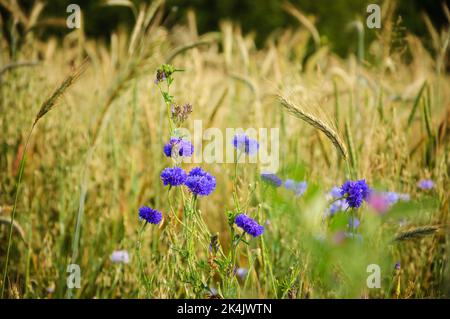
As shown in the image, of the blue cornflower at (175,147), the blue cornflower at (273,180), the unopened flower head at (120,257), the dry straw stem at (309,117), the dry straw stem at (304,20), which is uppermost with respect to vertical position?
the dry straw stem at (304,20)

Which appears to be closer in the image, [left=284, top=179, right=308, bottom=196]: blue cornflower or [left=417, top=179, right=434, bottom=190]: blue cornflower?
[left=284, top=179, right=308, bottom=196]: blue cornflower

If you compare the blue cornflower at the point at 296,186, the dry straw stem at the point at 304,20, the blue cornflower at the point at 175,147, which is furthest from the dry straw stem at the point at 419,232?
the dry straw stem at the point at 304,20

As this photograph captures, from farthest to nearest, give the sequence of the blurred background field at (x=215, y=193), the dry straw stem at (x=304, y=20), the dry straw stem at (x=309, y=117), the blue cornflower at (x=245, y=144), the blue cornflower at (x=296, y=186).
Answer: the dry straw stem at (x=304, y=20)
the blue cornflower at (x=296, y=186)
the blurred background field at (x=215, y=193)
the blue cornflower at (x=245, y=144)
the dry straw stem at (x=309, y=117)

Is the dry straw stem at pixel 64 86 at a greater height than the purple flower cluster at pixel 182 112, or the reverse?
the dry straw stem at pixel 64 86

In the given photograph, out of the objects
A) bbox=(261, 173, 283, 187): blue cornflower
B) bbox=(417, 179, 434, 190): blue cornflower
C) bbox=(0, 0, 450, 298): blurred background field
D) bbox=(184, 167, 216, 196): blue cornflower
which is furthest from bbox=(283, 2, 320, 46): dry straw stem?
bbox=(184, 167, 216, 196): blue cornflower

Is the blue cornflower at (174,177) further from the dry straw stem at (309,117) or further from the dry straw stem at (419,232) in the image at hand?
the dry straw stem at (419,232)

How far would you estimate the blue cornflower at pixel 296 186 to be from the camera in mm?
1582

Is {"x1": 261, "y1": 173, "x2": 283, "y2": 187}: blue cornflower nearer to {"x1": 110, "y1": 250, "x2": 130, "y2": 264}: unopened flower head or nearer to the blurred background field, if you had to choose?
Result: the blurred background field

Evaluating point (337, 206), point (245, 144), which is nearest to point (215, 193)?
point (337, 206)

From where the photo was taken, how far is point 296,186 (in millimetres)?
1599

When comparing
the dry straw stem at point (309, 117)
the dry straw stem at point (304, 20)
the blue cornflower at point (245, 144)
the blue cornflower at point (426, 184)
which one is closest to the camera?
the dry straw stem at point (309, 117)

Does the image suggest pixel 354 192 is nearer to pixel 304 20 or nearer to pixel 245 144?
pixel 245 144

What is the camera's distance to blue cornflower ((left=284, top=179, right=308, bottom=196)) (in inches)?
62.3

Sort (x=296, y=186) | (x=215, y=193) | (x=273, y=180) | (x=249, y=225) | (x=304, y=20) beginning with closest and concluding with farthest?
1. (x=249, y=225)
2. (x=273, y=180)
3. (x=296, y=186)
4. (x=215, y=193)
5. (x=304, y=20)
